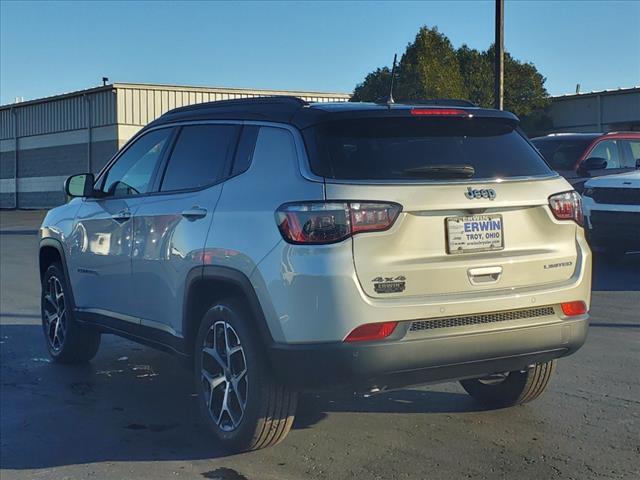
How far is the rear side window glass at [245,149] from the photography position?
15.3 ft

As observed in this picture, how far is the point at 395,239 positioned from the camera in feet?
13.3

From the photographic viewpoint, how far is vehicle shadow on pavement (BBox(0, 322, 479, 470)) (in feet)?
15.6

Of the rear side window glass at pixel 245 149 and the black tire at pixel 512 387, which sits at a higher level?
the rear side window glass at pixel 245 149

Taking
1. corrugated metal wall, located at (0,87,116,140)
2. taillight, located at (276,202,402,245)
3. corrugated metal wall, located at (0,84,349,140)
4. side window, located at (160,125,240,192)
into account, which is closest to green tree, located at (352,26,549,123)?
corrugated metal wall, located at (0,84,349,140)

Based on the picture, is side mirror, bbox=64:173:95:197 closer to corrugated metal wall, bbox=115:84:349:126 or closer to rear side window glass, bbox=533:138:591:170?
rear side window glass, bbox=533:138:591:170

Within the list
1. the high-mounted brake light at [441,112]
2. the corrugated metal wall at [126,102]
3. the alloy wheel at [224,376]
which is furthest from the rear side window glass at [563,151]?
the corrugated metal wall at [126,102]

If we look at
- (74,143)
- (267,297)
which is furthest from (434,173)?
(74,143)

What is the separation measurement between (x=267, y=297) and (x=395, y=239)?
710 millimetres

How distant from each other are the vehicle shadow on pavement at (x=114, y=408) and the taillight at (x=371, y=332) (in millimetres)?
1201

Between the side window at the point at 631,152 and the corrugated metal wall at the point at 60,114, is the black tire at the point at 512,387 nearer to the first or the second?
the side window at the point at 631,152

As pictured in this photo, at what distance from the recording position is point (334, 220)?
3.98 meters

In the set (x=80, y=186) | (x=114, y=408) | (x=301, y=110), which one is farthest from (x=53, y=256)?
(x=301, y=110)

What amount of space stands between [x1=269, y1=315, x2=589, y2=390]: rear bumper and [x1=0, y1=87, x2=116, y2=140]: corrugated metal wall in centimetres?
3546

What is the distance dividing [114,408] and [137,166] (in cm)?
171
